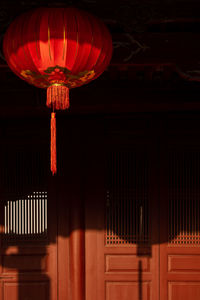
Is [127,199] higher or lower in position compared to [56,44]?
lower

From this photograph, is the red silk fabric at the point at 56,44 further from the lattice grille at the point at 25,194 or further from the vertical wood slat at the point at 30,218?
the vertical wood slat at the point at 30,218

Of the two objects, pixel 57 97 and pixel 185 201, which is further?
pixel 185 201

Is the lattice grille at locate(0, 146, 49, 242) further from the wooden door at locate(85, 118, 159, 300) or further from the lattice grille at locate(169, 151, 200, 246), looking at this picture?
the lattice grille at locate(169, 151, 200, 246)

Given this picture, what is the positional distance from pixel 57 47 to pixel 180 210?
9.02 feet

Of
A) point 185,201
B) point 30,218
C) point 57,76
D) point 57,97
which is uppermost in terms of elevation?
point 57,76

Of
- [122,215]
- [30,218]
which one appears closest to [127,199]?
[122,215]

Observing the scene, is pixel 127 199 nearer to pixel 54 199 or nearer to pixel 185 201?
pixel 185 201

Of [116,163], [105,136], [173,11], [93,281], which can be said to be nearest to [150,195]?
[116,163]

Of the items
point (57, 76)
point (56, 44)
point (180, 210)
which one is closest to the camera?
point (56, 44)

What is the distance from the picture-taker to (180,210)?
430 centimetres

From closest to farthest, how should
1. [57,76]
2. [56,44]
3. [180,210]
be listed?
1. [56,44]
2. [57,76]
3. [180,210]

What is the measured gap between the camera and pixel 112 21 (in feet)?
8.62

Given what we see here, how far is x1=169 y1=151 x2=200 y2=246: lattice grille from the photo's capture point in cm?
430

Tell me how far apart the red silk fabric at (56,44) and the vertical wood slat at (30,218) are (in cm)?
228
